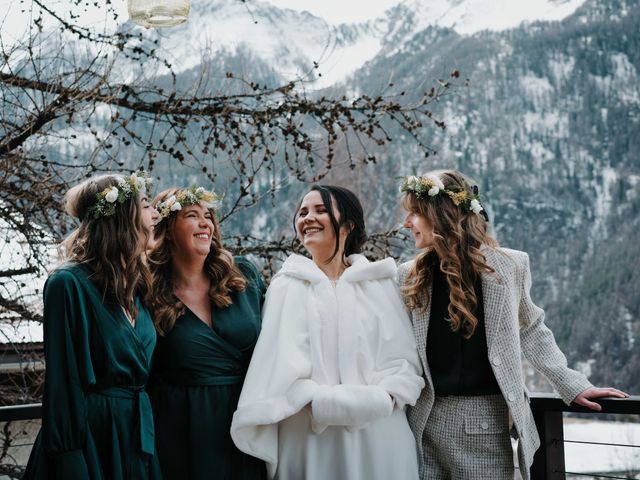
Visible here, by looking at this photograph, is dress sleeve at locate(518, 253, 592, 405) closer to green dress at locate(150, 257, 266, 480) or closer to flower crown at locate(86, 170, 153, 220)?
green dress at locate(150, 257, 266, 480)

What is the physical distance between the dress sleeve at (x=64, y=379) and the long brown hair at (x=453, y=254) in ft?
4.08

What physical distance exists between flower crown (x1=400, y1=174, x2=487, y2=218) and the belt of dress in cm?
127

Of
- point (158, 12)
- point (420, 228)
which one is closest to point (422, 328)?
point (420, 228)

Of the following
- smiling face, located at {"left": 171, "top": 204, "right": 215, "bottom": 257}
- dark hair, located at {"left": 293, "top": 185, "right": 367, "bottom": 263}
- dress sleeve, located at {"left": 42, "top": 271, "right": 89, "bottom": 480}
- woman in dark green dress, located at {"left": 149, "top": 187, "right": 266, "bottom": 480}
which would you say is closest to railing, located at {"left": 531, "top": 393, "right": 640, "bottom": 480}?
dark hair, located at {"left": 293, "top": 185, "right": 367, "bottom": 263}

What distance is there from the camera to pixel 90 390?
2.62 metres

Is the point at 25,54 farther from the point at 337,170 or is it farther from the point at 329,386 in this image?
the point at 337,170

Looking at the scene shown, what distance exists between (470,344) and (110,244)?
4.41 feet

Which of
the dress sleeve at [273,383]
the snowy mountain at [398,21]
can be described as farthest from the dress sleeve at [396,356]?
the snowy mountain at [398,21]

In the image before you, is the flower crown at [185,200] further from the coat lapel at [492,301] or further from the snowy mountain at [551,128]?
the snowy mountain at [551,128]

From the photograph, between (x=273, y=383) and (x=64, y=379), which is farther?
(x=273, y=383)

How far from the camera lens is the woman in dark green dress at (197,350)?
297 centimetres

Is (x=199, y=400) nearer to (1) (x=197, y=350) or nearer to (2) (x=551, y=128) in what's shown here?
(1) (x=197, y=350)

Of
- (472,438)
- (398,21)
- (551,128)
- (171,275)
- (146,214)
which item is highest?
(398,21)

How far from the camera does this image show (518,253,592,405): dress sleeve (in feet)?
9.96
